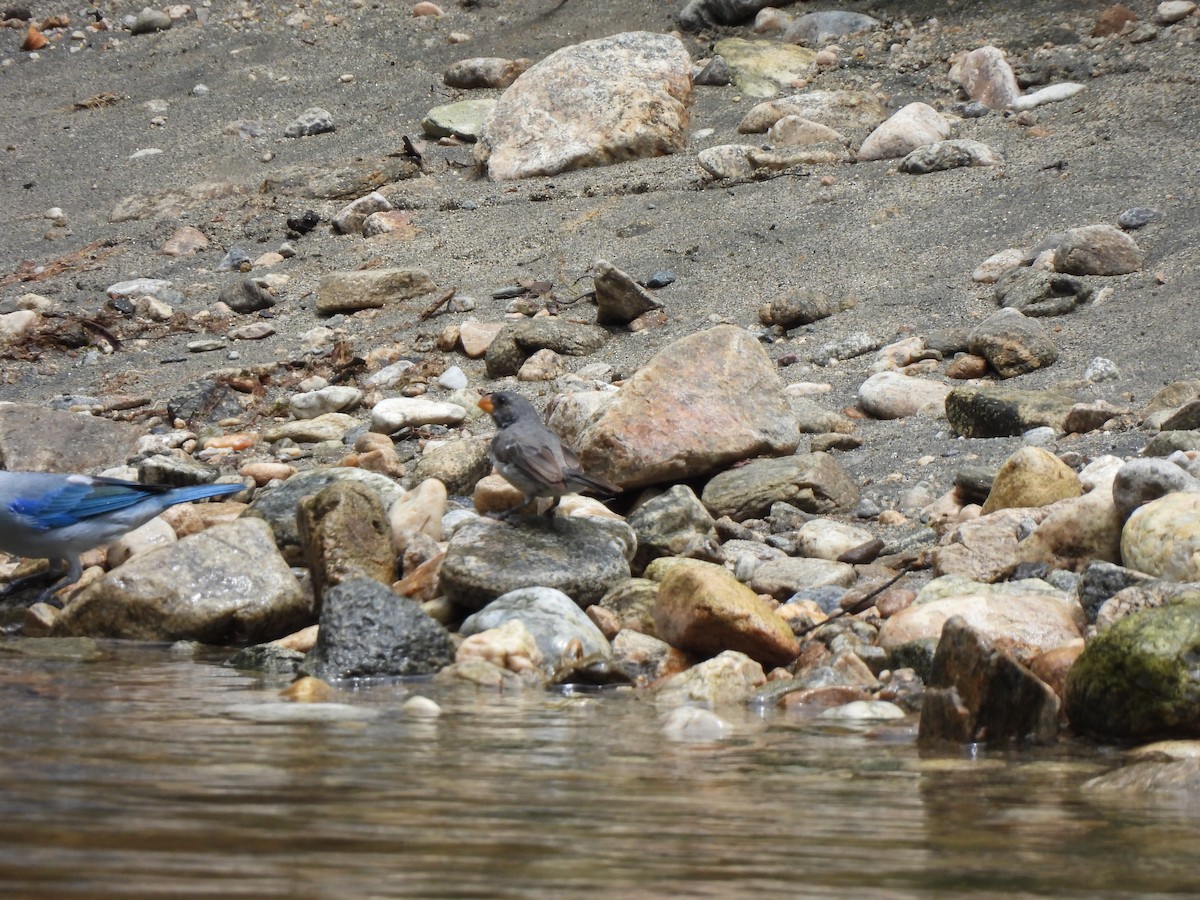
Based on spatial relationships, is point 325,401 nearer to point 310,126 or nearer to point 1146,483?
point 1146,483

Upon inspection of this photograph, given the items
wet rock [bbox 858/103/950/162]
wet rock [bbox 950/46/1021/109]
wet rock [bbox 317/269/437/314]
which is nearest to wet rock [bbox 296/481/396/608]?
wet rock [bbox 317/269/437/314]

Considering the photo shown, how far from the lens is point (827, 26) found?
44.9ft

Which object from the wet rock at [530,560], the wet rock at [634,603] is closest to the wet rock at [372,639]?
the wet rock at [530,560]

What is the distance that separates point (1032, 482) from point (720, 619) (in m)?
1.68

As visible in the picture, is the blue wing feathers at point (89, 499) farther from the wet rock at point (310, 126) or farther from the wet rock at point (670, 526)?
the wet rock at point (310, 126)

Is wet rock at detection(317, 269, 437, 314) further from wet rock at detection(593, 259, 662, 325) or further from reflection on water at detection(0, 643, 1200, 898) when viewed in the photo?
reflection on water at detection(0, 643, 1200, 898)

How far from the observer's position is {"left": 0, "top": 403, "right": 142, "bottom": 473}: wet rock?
7.70 m

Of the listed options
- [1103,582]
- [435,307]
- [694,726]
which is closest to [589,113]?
[435,307]

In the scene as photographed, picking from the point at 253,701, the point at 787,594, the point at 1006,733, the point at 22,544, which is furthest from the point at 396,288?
the point at 1006,733

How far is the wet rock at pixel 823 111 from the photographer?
11.7m

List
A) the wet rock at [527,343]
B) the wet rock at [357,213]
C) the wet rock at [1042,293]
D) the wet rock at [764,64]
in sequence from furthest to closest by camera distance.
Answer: the wet rock at [764,64], the wet rock at [357,213], the wet rock at [527,343], the wet rock at [1042,293]

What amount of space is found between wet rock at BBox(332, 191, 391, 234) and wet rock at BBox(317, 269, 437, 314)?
1.60 meters

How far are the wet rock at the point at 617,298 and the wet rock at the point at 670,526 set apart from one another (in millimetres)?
3282

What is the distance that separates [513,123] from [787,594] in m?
7.84
